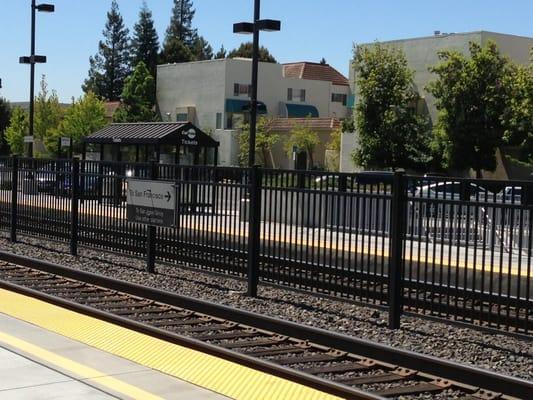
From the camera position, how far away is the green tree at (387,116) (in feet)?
156

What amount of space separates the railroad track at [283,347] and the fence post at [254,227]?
134cm

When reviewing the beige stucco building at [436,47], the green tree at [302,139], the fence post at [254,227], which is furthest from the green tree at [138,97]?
the fence post at [254,227]

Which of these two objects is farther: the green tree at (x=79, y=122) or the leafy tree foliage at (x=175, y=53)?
the leafy tree foliage at (x=175, y=53)

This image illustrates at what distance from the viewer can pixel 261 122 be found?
216 ft

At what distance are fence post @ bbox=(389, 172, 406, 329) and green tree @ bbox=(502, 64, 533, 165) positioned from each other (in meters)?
32.2

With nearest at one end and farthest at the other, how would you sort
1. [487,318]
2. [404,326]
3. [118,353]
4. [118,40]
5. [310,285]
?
1. [118,353]
2. [487,318]
3. [404,326]
4. [310,285]
5. [118,40]

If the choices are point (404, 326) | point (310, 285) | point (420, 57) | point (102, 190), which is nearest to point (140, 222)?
point (102, 190)

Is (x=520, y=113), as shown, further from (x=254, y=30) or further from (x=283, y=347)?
(x=283, y=347)

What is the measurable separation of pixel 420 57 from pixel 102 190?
130 ft

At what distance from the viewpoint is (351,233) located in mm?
9695

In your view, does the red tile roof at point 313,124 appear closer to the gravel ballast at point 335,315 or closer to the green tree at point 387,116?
the green tree at point 387,116

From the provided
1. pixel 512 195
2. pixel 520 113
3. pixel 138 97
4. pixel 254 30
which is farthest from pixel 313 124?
pixel 512 195

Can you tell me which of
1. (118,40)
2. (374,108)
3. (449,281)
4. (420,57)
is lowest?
(449,281)

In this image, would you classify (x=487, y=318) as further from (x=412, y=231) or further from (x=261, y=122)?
(x=261, y=122)
